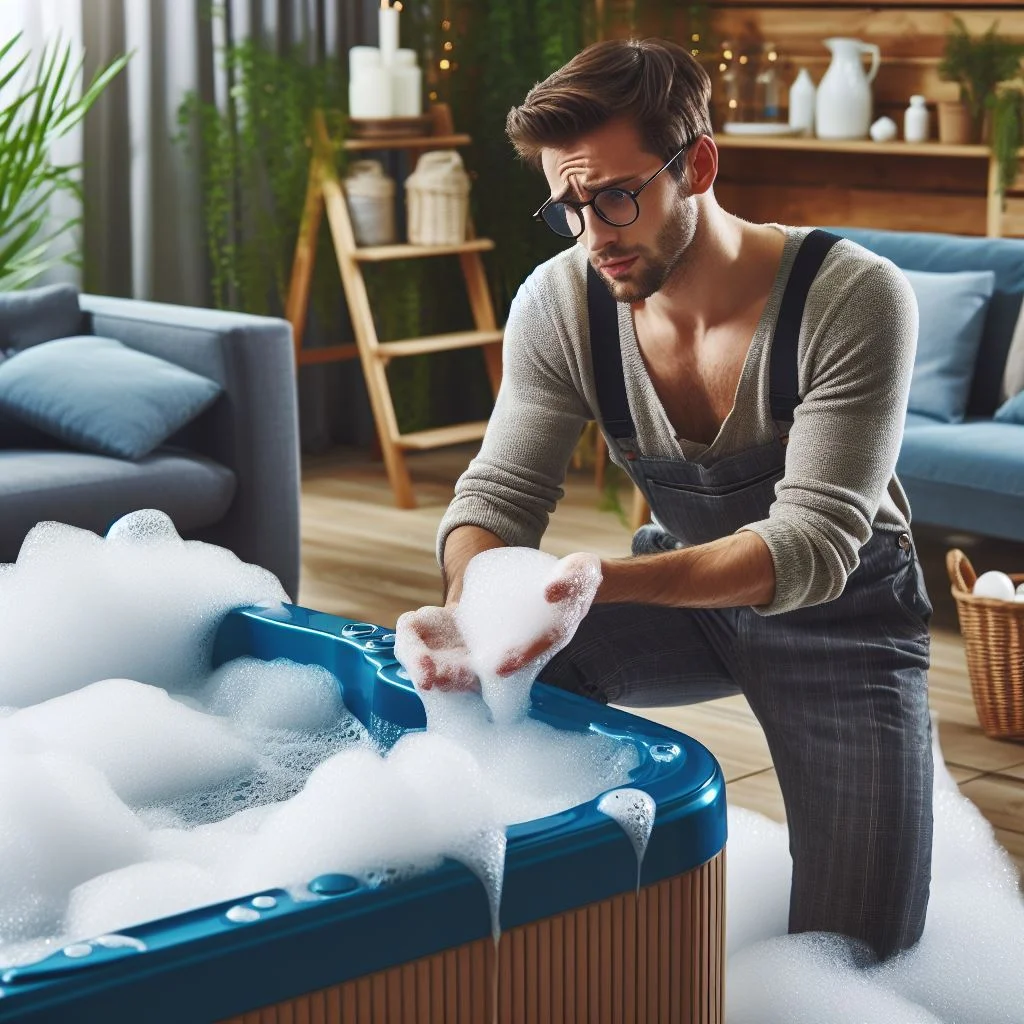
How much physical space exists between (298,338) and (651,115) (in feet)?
10.7

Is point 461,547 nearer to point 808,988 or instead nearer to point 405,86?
point 808,988

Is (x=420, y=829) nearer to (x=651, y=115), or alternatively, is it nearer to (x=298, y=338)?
(x=651, y=115)

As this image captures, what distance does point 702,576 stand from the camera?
5.68 ft

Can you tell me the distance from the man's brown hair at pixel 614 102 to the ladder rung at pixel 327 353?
3.22 metres

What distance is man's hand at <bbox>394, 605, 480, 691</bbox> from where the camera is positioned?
1.72 m

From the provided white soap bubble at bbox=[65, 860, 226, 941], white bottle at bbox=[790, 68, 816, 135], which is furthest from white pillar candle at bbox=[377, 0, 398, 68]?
white soap bubble at bbox=[65, 860, 226, 941]

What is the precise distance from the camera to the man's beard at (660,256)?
1.86m

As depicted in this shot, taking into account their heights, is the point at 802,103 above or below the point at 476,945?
above

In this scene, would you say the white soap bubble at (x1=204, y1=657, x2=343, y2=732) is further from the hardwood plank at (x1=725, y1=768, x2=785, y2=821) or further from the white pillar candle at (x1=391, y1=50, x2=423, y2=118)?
the white pillar candle at (x1=391, y1=50, x2=423, y2=118)

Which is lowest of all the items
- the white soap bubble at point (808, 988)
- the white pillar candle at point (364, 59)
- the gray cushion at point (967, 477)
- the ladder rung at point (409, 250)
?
the white soap bubble at point (808, 988)

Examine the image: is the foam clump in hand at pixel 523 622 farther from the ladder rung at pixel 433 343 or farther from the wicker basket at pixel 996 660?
the ladder rung at pixel 433 343

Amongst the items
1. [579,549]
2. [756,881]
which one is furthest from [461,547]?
[579,549]

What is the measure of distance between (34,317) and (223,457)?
23.1 inches

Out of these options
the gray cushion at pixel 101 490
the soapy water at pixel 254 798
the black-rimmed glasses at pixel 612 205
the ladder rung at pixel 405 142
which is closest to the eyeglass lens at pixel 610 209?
the black-rimmed glasses at pixel 612 205
